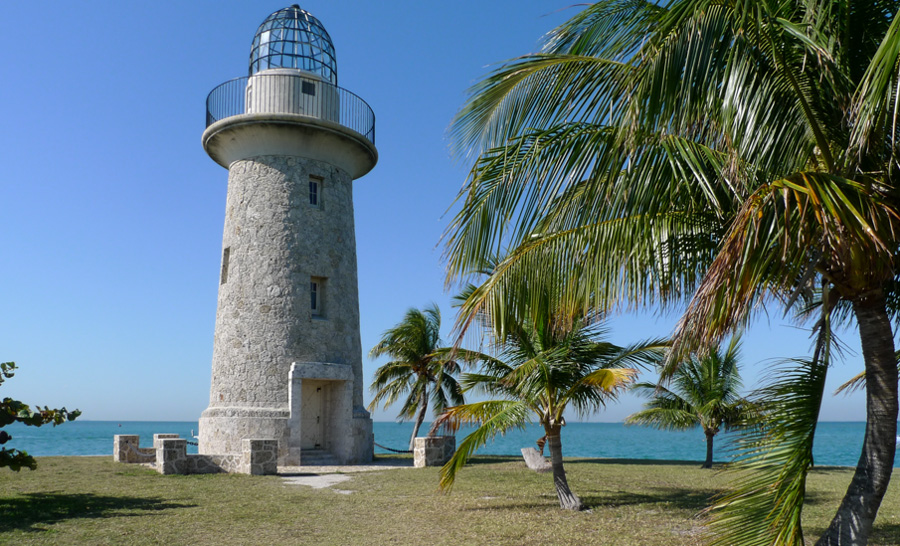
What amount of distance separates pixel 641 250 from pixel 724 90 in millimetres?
1459

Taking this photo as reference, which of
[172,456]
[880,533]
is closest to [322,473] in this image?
[172,456]

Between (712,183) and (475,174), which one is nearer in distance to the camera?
(712,183)

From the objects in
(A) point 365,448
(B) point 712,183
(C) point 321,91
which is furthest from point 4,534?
(C) point 321,91

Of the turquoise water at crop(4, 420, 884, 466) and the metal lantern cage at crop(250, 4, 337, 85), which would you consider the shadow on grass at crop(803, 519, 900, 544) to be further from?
the metal lantern cage at crop(250, 4, 337, 85)

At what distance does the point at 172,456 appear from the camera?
1570 cm

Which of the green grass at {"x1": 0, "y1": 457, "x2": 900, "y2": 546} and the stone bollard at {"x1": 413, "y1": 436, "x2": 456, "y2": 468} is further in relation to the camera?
the stone bollard at {"x1": 413, "y1": 436, "x2": 456, "y2": 468}

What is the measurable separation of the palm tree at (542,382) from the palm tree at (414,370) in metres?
15.3

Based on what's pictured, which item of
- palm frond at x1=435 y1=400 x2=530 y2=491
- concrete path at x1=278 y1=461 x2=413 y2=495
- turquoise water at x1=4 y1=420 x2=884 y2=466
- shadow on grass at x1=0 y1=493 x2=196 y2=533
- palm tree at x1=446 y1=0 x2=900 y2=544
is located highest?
palm tree at x1=446 y1=0 x2=900 y2=544

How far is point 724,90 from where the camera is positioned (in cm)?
557

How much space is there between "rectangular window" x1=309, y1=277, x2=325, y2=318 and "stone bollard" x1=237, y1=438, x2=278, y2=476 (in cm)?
494

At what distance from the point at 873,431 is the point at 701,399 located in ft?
45.8

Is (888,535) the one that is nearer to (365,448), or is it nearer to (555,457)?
(555,457)

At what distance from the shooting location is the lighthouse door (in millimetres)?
19875

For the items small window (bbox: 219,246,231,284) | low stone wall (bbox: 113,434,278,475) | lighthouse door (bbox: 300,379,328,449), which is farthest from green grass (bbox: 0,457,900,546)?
small window (bbox: 219,246,231,284)
